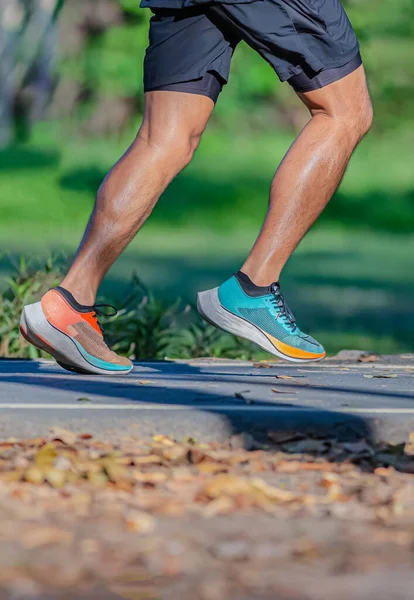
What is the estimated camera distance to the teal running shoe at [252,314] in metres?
4.88

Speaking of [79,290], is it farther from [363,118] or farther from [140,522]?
[140,522]

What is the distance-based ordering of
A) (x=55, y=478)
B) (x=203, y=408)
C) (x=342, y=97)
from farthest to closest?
(x=342, y=97), (x=203, y=408), (x=55, y=478)

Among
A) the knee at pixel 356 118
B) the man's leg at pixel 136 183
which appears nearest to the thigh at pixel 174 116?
the man's leg at pixel 136 183

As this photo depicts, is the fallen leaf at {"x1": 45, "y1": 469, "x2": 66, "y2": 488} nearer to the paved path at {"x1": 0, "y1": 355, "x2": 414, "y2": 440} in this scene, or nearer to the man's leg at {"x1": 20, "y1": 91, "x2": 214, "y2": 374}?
the paved path at {"x1": 0, "y1": 355, "x2": 414, "y2": 440}

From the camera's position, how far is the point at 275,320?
491 cm

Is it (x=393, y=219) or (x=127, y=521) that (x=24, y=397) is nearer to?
(x=127, y=521)

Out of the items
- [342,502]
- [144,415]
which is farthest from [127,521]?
[144,415]

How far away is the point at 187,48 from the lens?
4.77 meters

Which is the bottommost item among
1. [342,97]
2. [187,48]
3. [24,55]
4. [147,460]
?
[24,55]

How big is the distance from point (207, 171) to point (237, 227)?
22.6 feet

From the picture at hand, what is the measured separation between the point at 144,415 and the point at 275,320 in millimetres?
1123

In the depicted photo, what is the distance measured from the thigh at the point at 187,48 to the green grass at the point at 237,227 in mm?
2963

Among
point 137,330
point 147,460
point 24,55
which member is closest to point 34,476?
point 147,460

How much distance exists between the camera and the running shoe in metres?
4.71
